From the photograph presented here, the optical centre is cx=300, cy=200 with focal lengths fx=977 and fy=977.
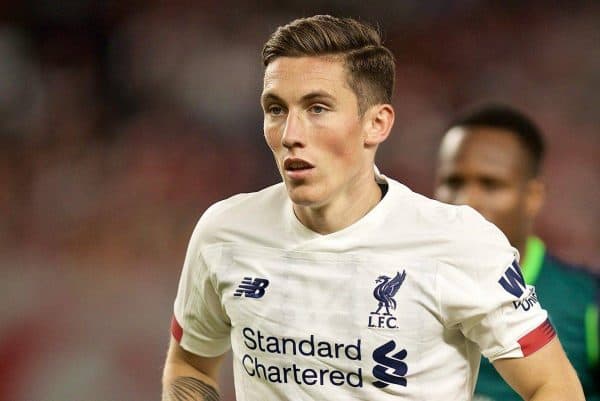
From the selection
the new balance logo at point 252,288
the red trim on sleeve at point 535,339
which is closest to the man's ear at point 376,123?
the new balance logo at point 252,288

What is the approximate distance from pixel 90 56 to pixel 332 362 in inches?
151

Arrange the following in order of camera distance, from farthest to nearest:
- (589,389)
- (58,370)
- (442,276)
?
(58,370)
(589,389)
(442,276)

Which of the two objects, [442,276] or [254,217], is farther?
[254,217]

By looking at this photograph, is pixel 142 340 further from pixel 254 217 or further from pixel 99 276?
pixel 254 217

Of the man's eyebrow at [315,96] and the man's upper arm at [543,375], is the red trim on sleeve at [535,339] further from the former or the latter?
the man's eyebrow at [315,96]

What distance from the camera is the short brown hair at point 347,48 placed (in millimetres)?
2414

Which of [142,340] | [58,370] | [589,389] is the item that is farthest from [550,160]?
[58,370]

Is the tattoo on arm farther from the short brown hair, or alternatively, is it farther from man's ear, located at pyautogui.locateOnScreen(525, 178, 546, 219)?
man's ear, located at pyautogui.locateOnScreen(525, 178, 546, 219)

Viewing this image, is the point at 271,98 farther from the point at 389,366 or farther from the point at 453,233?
the point at 389,366

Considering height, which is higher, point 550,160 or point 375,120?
point 375,120

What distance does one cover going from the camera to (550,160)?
556cm

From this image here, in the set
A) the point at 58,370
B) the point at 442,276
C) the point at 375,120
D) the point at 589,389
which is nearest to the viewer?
the point at 442,276

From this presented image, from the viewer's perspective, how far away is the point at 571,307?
414 cm

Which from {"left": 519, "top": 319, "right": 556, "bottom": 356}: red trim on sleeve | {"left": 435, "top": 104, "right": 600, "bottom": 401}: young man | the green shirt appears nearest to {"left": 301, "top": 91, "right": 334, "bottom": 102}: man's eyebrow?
{"left": 519, "top": 319, "right": 556, "bottom": 356}: red trim on sleeve
